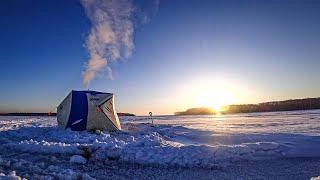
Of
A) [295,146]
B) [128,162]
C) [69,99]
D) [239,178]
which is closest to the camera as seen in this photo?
[239,178]

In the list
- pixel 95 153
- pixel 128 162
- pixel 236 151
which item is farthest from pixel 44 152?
pixel 236 151

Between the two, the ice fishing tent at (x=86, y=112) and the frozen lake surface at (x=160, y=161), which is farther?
the ice fishing tent at (x=86, y=112)

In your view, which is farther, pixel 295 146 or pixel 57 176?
pixel 295 146

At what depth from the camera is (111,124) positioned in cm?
2172

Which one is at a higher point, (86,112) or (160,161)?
(86,112)

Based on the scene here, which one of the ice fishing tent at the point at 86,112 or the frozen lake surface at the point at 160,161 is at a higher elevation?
the ice fishing tent at the point at 86,112

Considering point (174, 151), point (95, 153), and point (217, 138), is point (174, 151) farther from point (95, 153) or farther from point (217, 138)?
point (217, 138)

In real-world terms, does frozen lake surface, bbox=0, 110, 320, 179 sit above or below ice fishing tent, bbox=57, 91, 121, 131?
below

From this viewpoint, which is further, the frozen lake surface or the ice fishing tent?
the ice fishing tent

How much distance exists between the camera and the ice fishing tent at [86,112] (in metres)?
20.5

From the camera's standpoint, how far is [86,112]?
20.7 metres

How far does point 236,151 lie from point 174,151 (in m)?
2.11

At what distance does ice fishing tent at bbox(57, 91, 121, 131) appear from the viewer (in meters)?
20.5

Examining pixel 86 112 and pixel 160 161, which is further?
pixel 86 112
